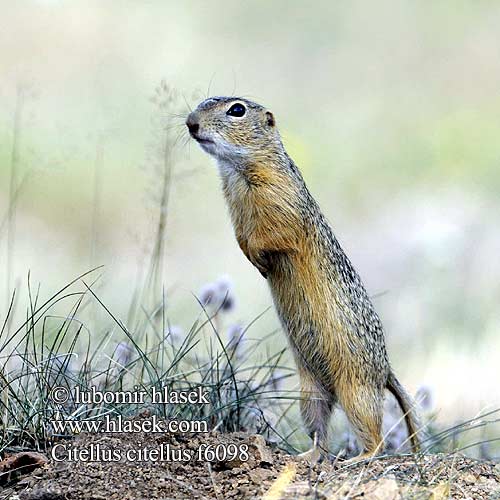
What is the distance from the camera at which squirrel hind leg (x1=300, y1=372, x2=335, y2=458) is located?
5629 millimetres

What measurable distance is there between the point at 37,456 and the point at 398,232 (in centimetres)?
722

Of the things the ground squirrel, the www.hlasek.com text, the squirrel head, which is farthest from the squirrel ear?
the www.hlasek.com text

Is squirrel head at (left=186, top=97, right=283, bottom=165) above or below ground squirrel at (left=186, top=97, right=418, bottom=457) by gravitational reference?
above

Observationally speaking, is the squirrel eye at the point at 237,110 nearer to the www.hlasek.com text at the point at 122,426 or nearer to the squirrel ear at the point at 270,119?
the squirrel ear at the point at 270,119

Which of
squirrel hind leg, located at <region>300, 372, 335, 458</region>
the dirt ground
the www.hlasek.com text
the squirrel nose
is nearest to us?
the dirt ground

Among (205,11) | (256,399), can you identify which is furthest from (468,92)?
(256,399)

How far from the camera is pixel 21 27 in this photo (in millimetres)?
14797

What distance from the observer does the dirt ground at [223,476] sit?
4.15 meters

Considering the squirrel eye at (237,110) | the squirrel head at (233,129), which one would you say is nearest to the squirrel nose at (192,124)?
the squirrel head at (233,129)

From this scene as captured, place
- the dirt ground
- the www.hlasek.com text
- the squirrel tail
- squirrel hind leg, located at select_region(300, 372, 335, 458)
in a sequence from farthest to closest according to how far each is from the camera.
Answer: the squirrel tail, squirrel hind leg, located at select_region(300, 372, 335, 458), the www.hlasek.com text, the dirt ground

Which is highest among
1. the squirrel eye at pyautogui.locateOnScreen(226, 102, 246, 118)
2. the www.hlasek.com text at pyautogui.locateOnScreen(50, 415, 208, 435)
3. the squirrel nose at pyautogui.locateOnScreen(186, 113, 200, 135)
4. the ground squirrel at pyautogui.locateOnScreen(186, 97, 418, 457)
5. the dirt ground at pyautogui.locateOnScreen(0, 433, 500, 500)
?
the squirrel eye at pyautogui.locateOnScreen(226, 102, 246, 118)

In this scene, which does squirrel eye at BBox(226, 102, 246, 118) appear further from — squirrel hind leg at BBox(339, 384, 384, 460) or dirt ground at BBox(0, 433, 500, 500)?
dirt ground at BBox(0, 433, 500, 500)

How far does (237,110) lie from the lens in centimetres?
570

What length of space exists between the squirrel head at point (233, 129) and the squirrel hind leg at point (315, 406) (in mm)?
1219
